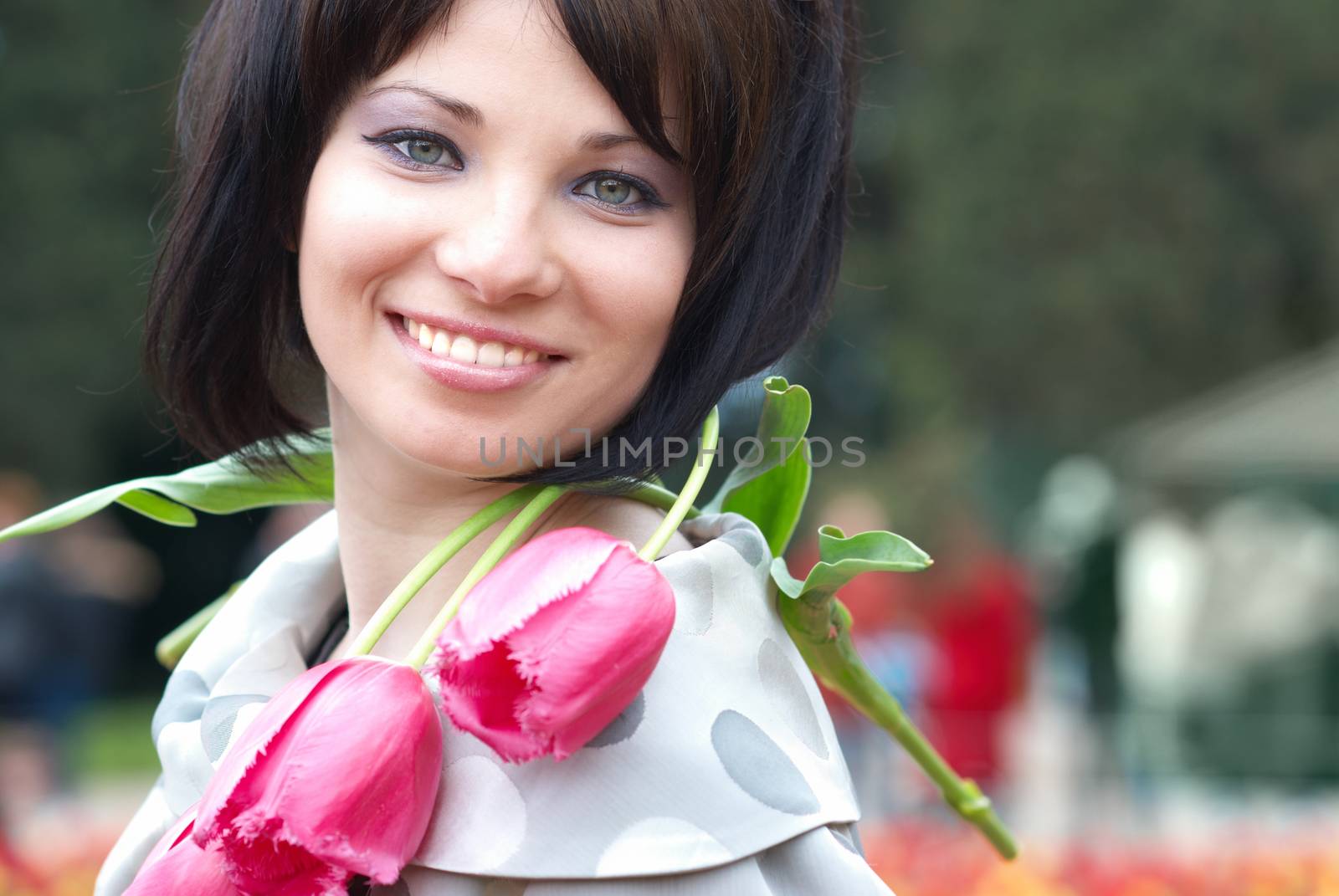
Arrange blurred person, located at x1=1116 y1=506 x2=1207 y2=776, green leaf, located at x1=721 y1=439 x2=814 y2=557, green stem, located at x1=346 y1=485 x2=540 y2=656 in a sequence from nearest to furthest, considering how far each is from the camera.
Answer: green stem, located at x1=346 y1=485 x2=540 y2=656 → green leaf, located at x1=721 y1=439 x2=814 y2=557 → blurred person, located at x1=1116 y1=506 x2=1207 y2=776

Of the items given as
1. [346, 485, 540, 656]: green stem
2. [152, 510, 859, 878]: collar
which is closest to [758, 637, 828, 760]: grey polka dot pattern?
[152, 510, 859, 878]: collar

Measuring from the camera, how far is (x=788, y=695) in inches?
45.3

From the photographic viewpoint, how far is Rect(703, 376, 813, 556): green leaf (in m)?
1.25

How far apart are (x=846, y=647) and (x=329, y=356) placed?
0.48 m

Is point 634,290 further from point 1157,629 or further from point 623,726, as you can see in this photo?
point 1157,629

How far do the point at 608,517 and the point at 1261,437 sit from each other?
7366mm

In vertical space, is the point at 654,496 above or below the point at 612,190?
below

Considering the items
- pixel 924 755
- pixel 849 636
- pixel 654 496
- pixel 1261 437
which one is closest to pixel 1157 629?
pixel 1261 437

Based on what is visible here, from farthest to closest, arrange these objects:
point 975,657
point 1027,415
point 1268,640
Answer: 1. point 1027,415
2. point 1268,640
3. point 975,657

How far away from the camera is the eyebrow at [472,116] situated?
1.12 m

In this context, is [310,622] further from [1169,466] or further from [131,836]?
[1169,466]

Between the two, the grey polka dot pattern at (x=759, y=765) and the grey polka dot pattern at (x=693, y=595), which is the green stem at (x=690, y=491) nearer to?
the grey polka dot pattern at (x=693, y=595)

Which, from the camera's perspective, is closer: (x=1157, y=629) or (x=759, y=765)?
(x=759, y=765)

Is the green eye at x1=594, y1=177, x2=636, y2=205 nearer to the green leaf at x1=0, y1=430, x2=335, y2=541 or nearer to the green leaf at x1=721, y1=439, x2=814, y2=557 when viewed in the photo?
the green leaf at x1=721, y1=439, x2=814, y2=557
